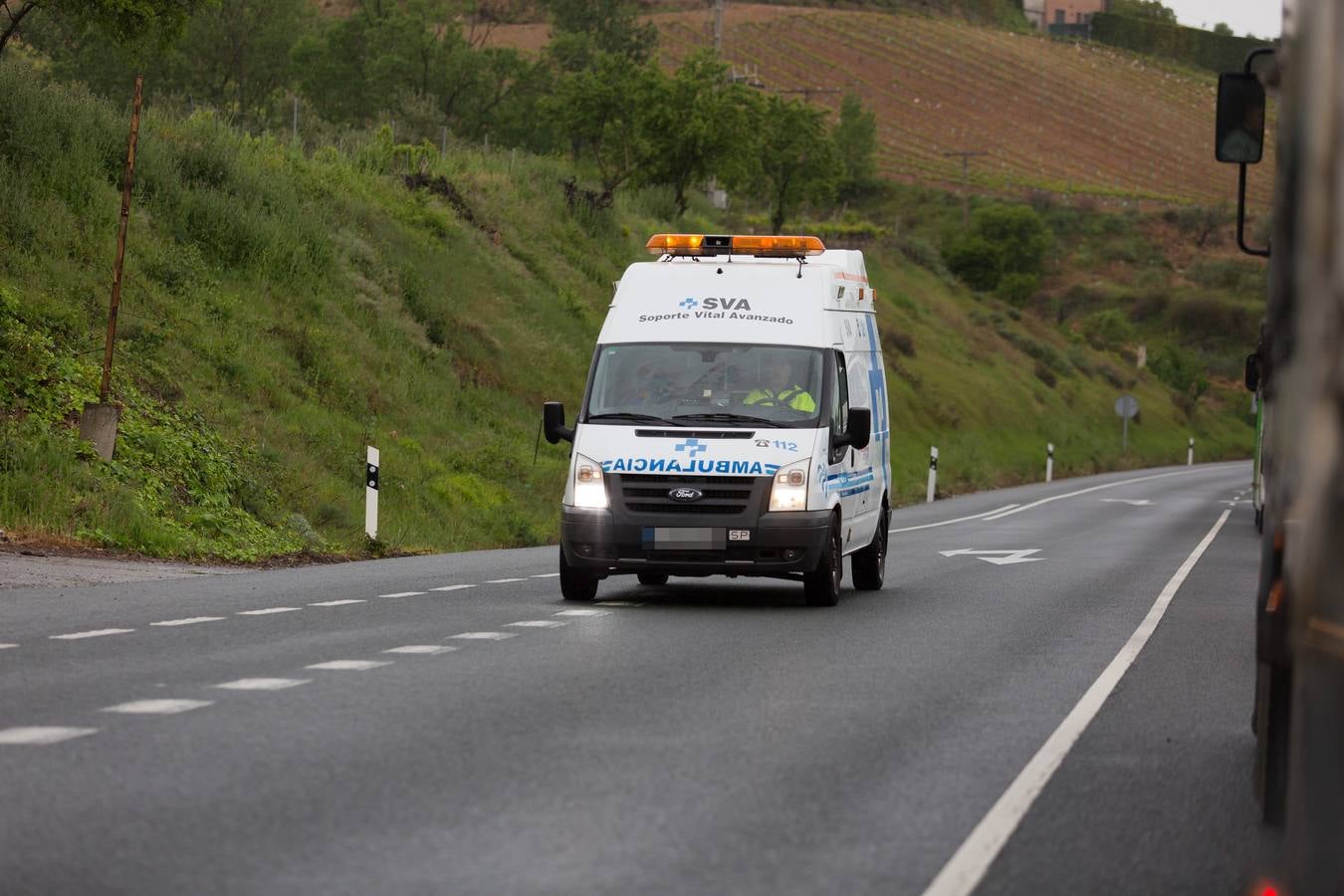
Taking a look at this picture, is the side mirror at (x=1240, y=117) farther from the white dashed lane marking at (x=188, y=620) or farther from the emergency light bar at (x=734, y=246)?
the emergency light bar at (x=734, y=246)

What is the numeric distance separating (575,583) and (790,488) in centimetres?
194

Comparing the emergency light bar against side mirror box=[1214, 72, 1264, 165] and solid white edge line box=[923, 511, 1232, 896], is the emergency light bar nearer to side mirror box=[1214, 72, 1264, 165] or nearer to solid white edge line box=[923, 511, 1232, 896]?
solid white edge line box=[923, 511, 1232, 896]

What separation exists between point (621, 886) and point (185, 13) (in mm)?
22656

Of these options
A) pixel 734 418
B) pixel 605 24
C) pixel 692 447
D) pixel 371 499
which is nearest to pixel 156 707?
pixel 692 447

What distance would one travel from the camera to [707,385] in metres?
16.7

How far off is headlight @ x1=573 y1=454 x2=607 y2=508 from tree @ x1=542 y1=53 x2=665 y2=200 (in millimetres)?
41422

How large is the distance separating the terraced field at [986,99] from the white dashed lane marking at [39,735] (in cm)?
12423

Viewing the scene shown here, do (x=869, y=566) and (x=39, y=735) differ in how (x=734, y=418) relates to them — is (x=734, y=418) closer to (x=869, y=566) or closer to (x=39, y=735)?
(x=869, y=566)

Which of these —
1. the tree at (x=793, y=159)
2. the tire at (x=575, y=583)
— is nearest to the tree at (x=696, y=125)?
the tree at (x=793, y=159)

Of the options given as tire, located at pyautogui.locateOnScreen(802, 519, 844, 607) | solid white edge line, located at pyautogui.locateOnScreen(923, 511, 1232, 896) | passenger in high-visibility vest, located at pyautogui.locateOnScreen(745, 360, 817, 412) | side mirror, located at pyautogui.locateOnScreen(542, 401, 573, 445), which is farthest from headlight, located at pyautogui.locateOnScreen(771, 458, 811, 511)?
solid white edge line, located at pyautogui.locateOnScreen(923, 511, 1232, 896)

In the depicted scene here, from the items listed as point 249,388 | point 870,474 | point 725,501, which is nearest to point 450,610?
point 725,501

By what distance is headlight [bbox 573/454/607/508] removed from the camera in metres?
15.9

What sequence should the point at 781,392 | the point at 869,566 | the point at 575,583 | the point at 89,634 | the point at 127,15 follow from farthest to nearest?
1. the point at 127,15
2. the point at 869,566
3. the point at 781,392
4. the point at 575,583
5. the point at 89,634

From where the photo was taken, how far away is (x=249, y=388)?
1091 inches
